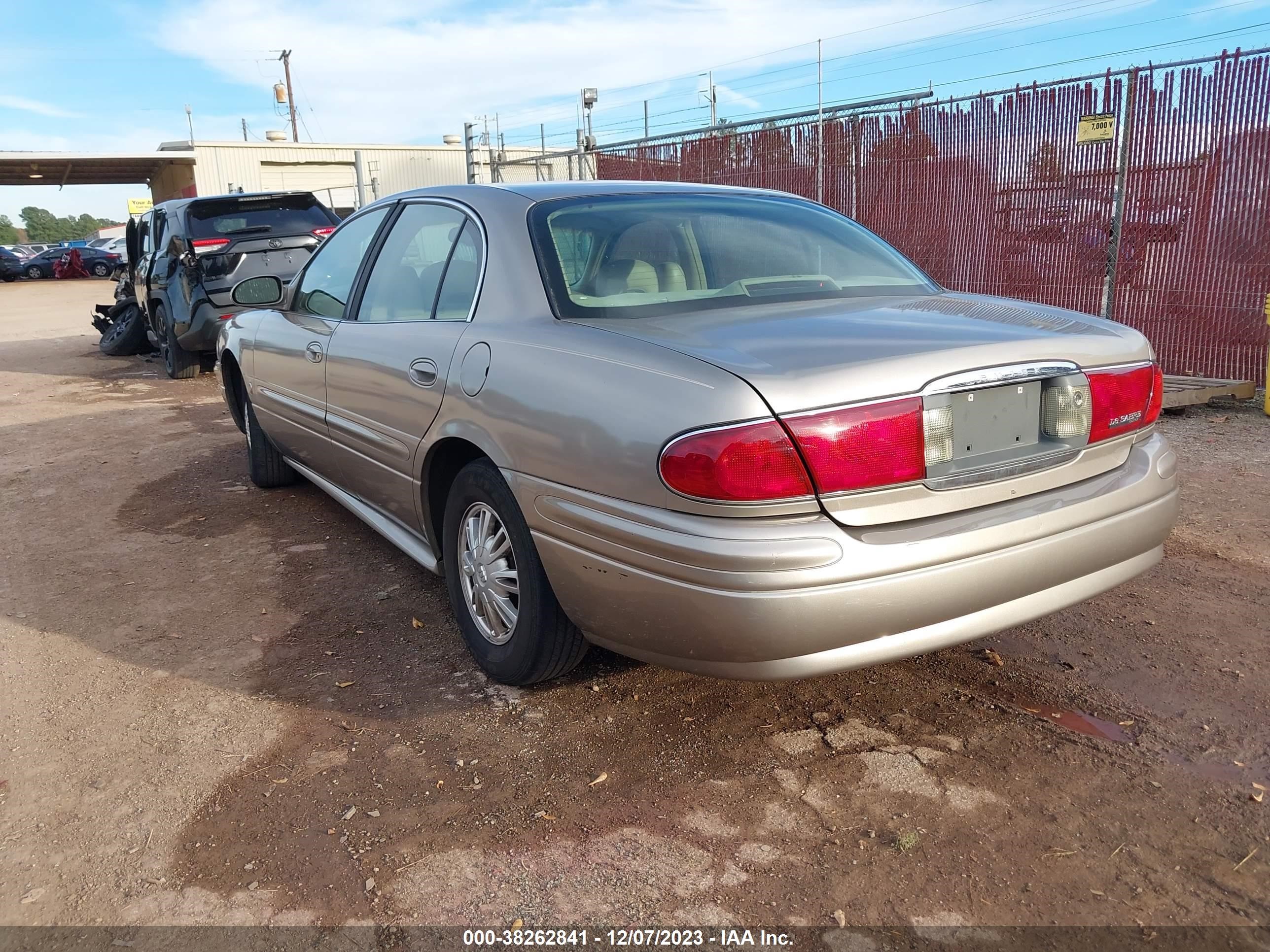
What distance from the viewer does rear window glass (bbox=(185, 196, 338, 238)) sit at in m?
9.84

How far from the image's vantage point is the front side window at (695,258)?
3.00m

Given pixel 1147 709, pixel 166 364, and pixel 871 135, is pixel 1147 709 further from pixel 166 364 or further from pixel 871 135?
pixel 166 364

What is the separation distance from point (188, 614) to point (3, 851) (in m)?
1.58

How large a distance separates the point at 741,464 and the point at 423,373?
143 centimetres

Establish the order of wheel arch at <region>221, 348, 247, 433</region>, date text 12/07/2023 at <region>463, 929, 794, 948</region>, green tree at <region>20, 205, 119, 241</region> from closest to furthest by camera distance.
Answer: date text 12/07/2023 at <region>463, 929, 794, 948</region> < wheel arch at <region>221, 348, 247, 433</region> < green tree at <region>20, 205, 119, 241</region>

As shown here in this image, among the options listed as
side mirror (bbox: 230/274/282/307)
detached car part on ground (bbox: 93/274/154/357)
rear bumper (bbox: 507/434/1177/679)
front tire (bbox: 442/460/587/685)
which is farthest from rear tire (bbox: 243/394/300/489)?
detached car part on ground (bbox: 93/274/154/357)

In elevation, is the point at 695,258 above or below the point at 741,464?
above

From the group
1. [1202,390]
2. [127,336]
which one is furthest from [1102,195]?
[127,336]

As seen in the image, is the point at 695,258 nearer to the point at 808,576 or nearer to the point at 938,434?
the point at 938,434

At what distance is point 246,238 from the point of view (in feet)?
32.3

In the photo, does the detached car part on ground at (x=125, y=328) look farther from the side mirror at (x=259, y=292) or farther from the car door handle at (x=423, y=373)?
the car door handle at (x=423, y=373)

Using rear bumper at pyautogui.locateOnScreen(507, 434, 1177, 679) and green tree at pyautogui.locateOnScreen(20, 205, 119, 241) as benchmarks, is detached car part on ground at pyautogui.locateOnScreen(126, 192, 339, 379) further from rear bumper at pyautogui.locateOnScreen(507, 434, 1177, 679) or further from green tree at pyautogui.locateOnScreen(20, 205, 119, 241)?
green tree at pyautogui.locateOnScreen(20, 205, 119, 241)

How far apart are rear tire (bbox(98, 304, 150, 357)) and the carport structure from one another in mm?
24269

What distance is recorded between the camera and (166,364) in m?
11.6
